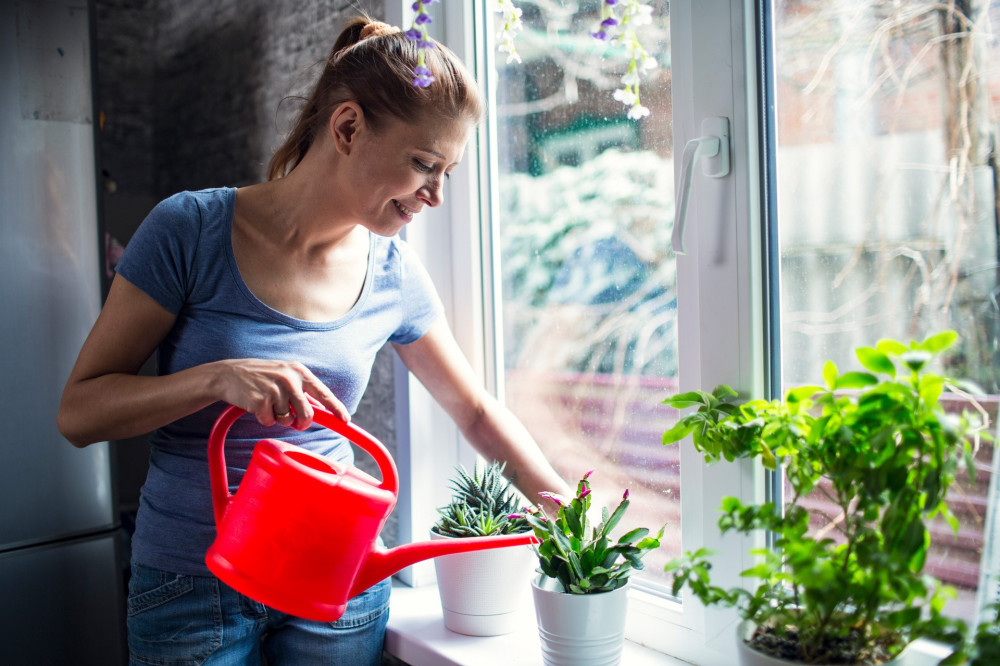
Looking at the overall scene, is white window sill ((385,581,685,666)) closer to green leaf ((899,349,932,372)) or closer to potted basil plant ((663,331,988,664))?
potted basil plant ((663,331,988,664))

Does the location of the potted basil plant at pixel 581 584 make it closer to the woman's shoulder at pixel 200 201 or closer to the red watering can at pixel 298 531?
the red watering can at pixel 298 531

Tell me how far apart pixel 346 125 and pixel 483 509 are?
0.61 meters

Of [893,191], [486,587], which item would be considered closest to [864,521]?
[893,191]

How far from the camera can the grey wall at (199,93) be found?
1.66 meters

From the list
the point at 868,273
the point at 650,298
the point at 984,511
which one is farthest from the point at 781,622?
the point at 650,298

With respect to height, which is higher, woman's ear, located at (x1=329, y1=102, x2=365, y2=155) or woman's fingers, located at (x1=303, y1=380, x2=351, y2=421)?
woman's ear, located at (x1=329, y1=102, x2=365, y2=155)

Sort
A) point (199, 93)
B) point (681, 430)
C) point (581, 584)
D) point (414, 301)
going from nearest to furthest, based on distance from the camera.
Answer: point (681, 430), point (581, 584), point (414, 301), point (199, 93)

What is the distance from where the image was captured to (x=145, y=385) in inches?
39.7

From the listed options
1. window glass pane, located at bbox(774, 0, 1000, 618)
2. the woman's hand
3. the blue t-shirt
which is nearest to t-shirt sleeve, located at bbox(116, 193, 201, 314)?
the blue t-shirt

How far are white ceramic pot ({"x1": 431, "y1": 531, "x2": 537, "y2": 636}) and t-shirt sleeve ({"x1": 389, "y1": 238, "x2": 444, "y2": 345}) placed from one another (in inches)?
13.1

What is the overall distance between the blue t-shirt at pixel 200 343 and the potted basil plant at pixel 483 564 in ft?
0.80

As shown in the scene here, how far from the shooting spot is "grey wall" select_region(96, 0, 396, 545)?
5.44 ft

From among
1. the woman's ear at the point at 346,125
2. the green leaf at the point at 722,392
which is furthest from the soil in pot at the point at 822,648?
the woman's ear at the point at 346,125

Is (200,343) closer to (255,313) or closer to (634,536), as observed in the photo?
(255,313)
